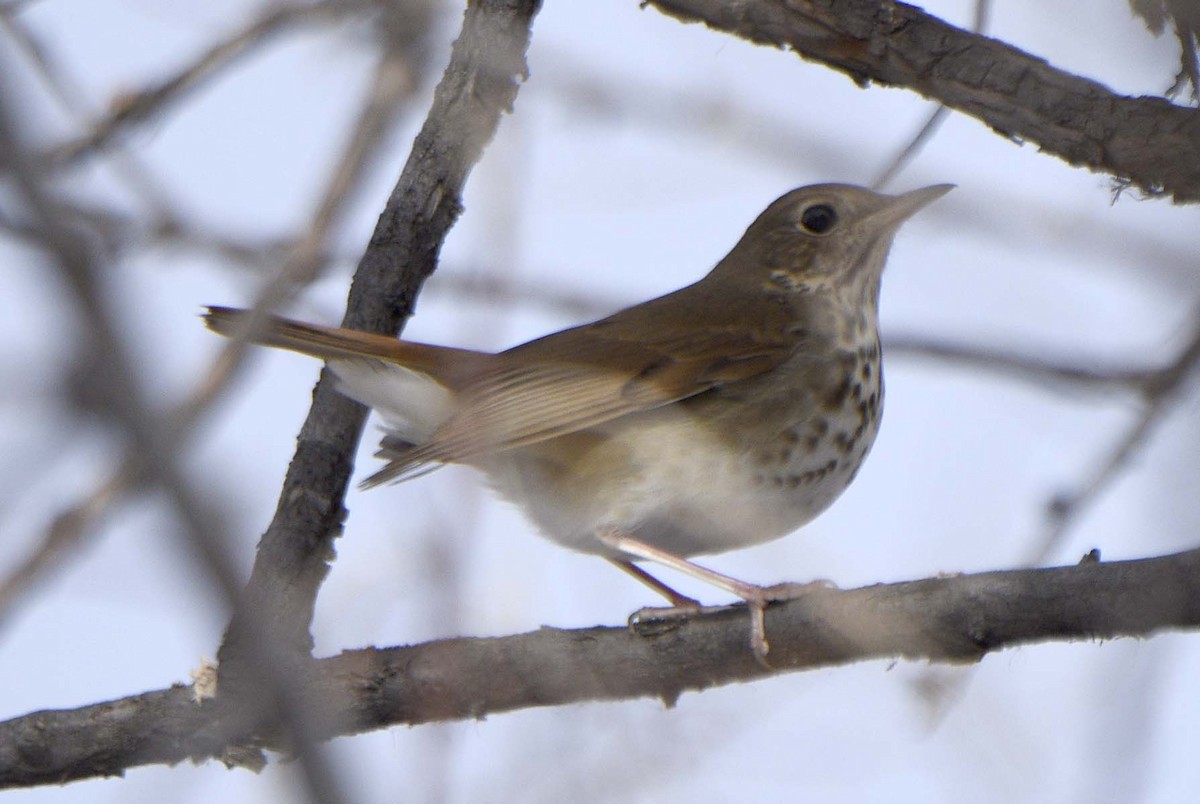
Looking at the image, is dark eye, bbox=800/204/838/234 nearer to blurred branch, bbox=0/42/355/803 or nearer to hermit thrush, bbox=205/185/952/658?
hermit thrush, bbox=205/185/952/658

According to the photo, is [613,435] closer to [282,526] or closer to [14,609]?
[282,526]

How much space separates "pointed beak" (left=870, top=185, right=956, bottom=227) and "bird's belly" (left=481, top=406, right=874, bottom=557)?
934 millimetres

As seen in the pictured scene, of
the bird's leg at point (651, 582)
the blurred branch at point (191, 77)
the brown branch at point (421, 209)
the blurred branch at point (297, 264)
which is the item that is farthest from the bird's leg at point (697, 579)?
the blurred branch at point (191, 77)

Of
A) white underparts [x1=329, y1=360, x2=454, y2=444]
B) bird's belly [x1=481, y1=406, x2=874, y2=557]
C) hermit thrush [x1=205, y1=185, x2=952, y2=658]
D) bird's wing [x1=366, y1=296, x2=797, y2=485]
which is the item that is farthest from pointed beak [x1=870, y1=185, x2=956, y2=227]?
white underparts [x1=329, y1=360, x2=454, y2=444]

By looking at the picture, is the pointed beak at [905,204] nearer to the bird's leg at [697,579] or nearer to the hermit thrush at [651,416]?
the hermit thrush at [651,416]

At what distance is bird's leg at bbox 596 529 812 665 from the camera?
12.1ft

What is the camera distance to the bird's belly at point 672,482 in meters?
4.61

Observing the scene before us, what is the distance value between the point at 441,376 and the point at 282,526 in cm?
108

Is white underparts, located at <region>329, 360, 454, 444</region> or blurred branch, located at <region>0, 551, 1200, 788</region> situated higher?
white underparts, located at <region>329, 360, 454, 444</region>

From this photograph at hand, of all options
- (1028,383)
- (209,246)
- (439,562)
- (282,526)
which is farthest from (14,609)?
(1028,383)

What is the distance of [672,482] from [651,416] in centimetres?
36

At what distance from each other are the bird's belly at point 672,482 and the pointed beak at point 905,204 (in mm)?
934

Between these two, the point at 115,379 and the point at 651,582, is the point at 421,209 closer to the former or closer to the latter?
the point at 651,582

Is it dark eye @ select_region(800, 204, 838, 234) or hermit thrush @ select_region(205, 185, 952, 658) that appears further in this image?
dark eye @ select_region(800, 204, 838, 234)
